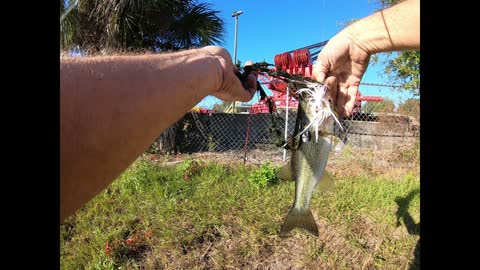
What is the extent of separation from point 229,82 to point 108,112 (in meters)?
0.85

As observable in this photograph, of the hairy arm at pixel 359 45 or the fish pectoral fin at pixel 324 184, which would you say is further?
the fish pectoral fin at pixel 324 184

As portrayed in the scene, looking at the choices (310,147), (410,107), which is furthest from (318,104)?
(410,107)

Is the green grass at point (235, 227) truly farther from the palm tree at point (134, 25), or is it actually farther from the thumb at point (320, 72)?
the palm tree at point (134, 25)

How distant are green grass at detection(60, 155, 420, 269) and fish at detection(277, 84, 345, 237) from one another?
178 cm

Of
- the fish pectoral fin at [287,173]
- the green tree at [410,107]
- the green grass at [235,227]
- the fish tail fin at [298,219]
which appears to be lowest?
the green grass at [235,227]

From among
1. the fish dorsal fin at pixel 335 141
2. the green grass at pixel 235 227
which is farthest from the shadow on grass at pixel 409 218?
the fish dorsal fin at pixel 335 141

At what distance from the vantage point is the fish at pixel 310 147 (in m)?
1.81

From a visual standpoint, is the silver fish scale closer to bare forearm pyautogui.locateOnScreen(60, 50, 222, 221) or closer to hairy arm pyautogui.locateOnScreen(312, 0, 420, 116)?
hairy arm pyautogui.locateOnScreen(312, 0, 420, 116)

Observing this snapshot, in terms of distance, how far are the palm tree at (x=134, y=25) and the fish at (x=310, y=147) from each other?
6.21 meters

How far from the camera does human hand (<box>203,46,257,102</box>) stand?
1694mm

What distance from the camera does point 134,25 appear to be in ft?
26.7

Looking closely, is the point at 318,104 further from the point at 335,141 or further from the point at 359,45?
the point at 359,45

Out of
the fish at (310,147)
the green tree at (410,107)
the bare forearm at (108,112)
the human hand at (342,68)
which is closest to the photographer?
the bare forearm at (108,112)

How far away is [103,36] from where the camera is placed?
26.6 feet
